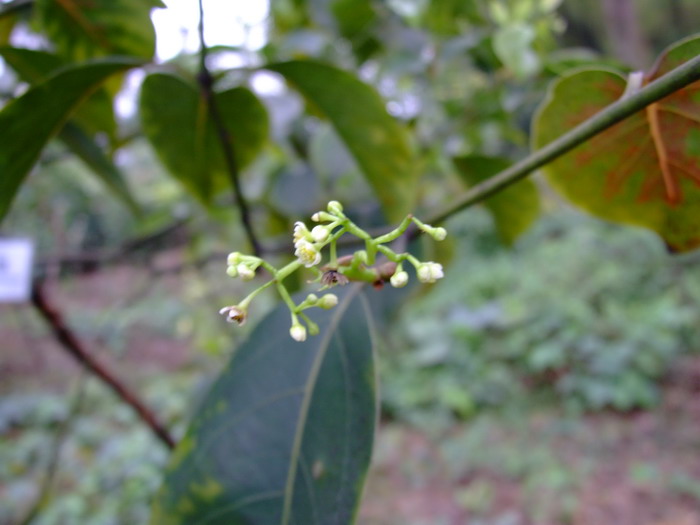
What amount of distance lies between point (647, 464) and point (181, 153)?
2.89 metres

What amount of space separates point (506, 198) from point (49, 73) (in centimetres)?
66

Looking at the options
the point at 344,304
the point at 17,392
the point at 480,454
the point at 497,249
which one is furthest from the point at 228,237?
the point at 497,249

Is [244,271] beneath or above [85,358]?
above

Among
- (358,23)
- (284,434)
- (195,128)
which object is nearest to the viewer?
(284,434)

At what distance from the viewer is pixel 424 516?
264 centimetres

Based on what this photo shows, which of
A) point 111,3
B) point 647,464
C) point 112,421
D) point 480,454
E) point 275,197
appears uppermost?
point 111,3

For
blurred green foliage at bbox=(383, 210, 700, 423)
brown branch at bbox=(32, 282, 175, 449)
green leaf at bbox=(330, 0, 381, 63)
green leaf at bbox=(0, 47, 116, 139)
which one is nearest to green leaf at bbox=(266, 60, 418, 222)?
green leaf at bbox=(0, 47, 116, 139)

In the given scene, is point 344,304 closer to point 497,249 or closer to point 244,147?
point 244,147

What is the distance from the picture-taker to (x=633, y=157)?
52cm

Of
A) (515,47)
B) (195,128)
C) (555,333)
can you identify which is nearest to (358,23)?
(515,47)

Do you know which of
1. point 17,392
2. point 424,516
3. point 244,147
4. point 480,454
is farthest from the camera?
point 17,392

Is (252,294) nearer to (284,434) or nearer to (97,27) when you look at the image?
(284,434)

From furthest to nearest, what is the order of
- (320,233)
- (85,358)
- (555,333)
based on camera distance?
(555,333) < (85,358) < (320,233)

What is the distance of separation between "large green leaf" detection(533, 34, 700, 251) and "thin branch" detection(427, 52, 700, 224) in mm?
84
